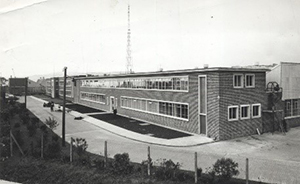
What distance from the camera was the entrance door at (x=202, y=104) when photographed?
21312mm

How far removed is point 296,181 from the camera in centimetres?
1165

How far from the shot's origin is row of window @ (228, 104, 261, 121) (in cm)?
2092

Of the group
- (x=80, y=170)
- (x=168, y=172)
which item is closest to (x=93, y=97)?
(x=80, y=170)

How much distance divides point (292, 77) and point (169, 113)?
511 inches

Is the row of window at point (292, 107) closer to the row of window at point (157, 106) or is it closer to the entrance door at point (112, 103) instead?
the row of window at point (157, 106)

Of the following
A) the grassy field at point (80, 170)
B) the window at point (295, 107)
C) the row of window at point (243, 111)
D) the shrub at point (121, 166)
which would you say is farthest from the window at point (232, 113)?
the shrub at point (121, 166)

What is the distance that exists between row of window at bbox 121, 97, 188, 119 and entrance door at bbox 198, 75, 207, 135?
6.06 feet

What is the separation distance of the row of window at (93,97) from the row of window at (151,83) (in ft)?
6.24

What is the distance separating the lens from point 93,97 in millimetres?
47094

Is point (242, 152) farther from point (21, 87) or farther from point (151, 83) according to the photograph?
point (21, 87)

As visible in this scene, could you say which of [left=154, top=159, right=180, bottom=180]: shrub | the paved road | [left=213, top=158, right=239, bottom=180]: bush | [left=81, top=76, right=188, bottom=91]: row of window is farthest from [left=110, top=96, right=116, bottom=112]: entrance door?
[left=213, top=158, right=239, bottom=180]: bush

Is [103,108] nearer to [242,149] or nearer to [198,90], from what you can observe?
[198,90]

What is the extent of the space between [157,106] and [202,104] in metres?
7.24

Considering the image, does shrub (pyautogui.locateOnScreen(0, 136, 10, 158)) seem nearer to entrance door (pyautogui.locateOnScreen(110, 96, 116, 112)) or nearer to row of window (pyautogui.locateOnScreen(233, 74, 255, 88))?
row of window (pyautogui.locateOnScreen(233, 74, 255, 88))
